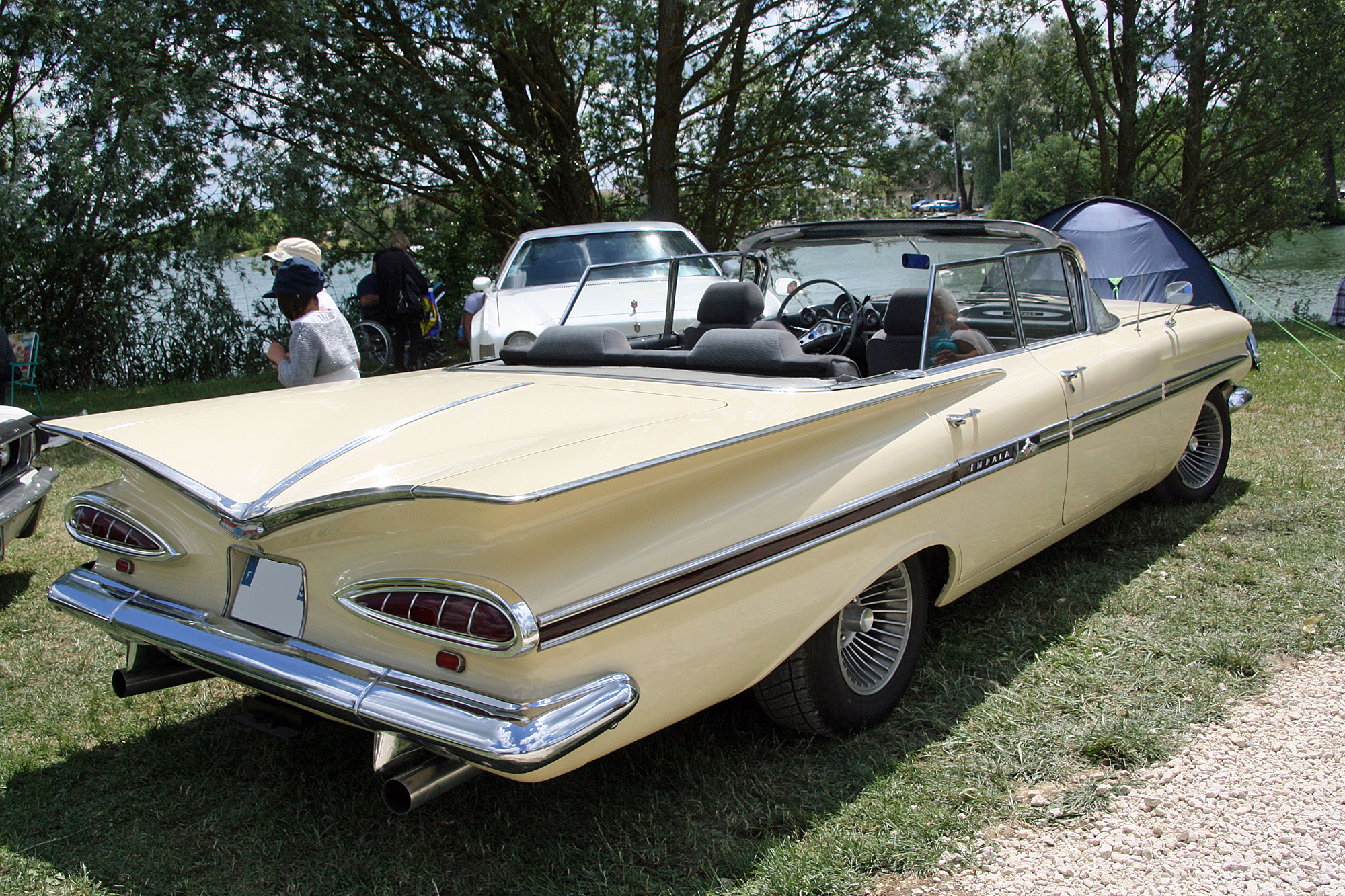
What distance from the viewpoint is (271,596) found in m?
2.29

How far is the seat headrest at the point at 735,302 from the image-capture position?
3967mm

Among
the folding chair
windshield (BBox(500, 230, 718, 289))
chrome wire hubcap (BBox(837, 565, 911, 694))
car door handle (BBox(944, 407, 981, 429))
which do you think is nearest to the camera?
chrome wire hubcap (BBox(837, 565, 911, 694))

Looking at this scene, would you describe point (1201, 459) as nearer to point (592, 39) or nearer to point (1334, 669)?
point (1334, 669)

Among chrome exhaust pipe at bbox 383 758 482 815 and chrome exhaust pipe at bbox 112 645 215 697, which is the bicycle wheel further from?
chrome exhaust pipe at bbox 383 758 482 815

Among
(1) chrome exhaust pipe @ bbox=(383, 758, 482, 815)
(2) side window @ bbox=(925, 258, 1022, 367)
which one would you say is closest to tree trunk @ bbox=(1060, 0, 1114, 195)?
(2) side window @ bbox=(925, 258, 1022, 367)

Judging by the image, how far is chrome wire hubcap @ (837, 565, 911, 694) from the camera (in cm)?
283

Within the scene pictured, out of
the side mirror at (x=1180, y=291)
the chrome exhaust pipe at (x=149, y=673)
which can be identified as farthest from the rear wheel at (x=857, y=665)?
the side mirror at (x=1180, y=291)

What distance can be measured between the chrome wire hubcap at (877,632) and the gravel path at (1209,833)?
63 centimetres

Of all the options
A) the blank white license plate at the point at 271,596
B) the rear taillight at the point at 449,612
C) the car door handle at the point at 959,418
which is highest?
the car door handle at the point at 959,418

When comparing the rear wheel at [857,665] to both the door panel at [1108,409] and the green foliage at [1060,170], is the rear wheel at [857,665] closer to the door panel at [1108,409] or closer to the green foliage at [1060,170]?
the door panel at [1108,409]

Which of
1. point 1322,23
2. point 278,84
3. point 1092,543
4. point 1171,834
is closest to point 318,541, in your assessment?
point 1171,834

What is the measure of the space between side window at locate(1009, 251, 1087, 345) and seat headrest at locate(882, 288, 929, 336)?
54 centimetres

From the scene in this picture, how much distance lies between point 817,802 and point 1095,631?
1.54 metres

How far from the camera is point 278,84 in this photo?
1030cm
